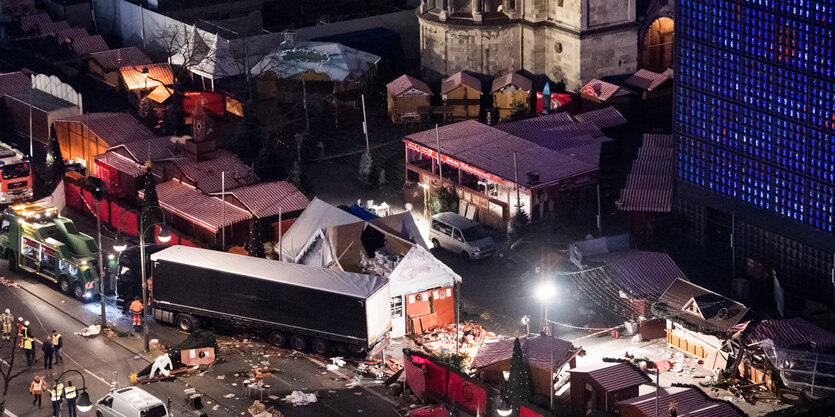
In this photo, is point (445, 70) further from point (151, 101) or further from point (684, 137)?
point (684, 137)

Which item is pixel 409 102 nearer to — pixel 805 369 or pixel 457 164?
pixel 457 164

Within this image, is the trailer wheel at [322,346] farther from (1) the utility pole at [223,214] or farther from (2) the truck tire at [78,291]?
(2) the truck tire at [78,291]

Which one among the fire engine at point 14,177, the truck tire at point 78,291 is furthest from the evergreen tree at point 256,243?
the fire engine at point 14,177

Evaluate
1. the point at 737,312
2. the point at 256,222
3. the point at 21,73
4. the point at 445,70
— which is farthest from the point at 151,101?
the point at 737,312

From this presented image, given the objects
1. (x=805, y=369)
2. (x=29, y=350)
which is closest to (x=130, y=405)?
(x=29, y=350)

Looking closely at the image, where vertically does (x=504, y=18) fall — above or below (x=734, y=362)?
above

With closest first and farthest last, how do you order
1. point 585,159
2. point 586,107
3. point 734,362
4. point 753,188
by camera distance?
point 734,362, point 753,188, point 585,159, point 586,107

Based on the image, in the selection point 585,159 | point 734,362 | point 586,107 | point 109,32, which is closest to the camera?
point 734,362

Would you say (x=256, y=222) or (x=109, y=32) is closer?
(x=256, y=222)
